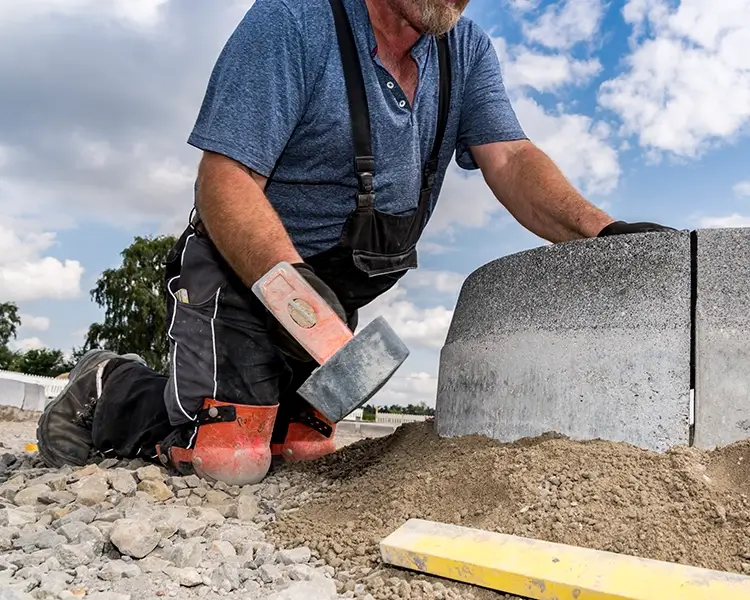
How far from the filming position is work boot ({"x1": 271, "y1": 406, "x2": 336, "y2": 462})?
3.36 m

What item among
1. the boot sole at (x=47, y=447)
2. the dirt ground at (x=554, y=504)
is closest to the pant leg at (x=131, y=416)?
the boot sole at (x=47, y=447)

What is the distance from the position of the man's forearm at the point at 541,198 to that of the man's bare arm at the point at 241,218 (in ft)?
3.93

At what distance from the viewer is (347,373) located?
6.36 feet

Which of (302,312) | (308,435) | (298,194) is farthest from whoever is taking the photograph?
(308,435)

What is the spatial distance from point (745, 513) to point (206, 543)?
1.35 metres

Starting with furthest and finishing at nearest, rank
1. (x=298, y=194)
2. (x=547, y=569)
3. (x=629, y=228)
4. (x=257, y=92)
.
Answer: (x=298, y=194) → (x=257, y=92) → (x=629, y=228) → (x=547, y=569)

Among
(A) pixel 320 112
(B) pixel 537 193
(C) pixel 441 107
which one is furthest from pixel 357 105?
(B) pixel 537 193

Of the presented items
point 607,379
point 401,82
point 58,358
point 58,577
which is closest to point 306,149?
point 401,82

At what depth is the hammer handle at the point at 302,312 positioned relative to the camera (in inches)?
78.7

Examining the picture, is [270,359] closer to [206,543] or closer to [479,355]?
[479,355]

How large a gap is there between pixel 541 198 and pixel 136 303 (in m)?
23.1

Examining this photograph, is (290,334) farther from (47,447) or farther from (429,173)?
(47,447)

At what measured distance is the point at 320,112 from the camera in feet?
9.05

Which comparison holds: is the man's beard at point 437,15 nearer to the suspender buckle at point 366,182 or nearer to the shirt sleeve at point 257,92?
the shirt sleeve at point 257,92
